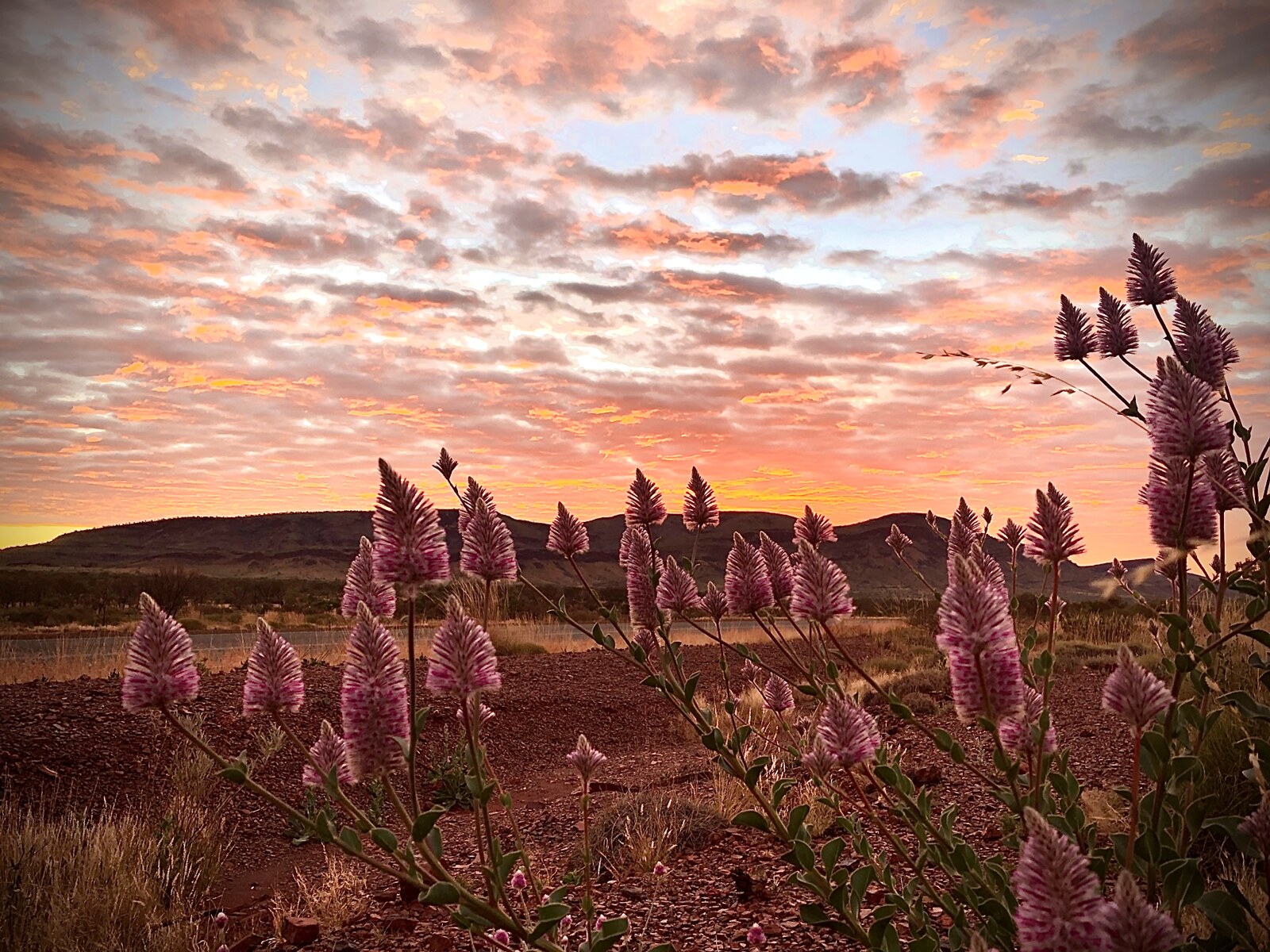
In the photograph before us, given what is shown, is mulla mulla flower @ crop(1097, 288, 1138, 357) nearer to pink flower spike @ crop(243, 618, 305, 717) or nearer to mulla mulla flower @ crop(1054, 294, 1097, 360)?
mulla mulla flower @ crop(1054, 294, 1097, 360)

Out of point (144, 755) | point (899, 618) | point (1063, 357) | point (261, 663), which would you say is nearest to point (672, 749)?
point (144, 755)

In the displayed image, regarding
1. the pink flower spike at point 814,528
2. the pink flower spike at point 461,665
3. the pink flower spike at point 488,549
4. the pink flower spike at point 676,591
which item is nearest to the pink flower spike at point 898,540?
the pink flower spike at point 814,528

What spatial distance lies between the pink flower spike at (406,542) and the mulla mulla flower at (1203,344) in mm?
2831

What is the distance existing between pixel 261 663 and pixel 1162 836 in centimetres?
261

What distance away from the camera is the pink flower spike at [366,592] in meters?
2.86

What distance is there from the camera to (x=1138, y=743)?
1936mm

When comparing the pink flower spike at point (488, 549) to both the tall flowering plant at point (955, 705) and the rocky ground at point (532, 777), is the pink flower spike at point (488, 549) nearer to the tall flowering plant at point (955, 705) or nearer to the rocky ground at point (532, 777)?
the tall flowering plant at point (955, 705)

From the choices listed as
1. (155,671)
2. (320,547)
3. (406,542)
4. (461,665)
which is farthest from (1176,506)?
(320,547)

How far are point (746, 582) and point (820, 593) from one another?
738 millimetres

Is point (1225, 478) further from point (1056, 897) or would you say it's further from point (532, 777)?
point (532, 777)

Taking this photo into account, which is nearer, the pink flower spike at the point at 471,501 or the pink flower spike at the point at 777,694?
the pink flower spike at the point at 471,501

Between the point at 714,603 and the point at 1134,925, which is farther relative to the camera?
the point at 714,603

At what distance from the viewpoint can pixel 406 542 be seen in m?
2.34

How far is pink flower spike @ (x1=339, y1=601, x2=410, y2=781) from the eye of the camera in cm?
226
